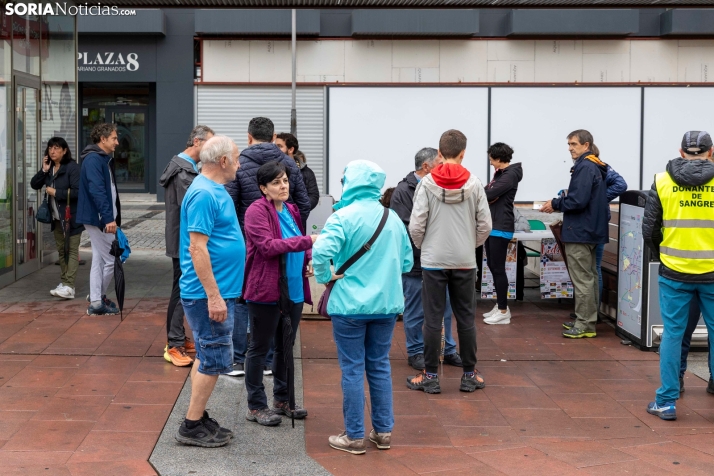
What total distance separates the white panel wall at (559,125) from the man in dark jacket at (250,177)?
1479 centimetres

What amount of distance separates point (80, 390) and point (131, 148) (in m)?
22.4

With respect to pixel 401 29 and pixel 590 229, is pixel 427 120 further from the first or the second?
pixel 590 229

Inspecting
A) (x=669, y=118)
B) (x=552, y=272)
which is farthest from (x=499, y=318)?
(x=669, y=118)

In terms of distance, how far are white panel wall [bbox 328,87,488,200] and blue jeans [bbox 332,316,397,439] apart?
50.0 ft

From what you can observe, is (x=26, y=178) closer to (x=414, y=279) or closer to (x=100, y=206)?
(x=100, y=206)

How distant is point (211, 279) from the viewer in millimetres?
4805

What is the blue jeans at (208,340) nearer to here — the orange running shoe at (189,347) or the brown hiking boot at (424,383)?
the brown hiking boot at (424,383)

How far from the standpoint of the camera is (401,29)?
78.5ft

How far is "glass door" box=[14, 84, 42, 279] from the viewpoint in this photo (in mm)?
10562

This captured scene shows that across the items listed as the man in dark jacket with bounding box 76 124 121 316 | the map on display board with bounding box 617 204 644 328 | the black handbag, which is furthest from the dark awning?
the black handbag

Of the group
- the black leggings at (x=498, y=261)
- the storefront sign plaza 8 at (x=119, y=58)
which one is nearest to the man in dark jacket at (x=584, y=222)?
the black leggings at (x=498, y=261)

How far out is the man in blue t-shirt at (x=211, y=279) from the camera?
15.9 ft

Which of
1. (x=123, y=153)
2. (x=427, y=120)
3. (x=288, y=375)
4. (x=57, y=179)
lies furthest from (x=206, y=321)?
(x=123, y=153)

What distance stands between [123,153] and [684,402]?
23.8 metres
